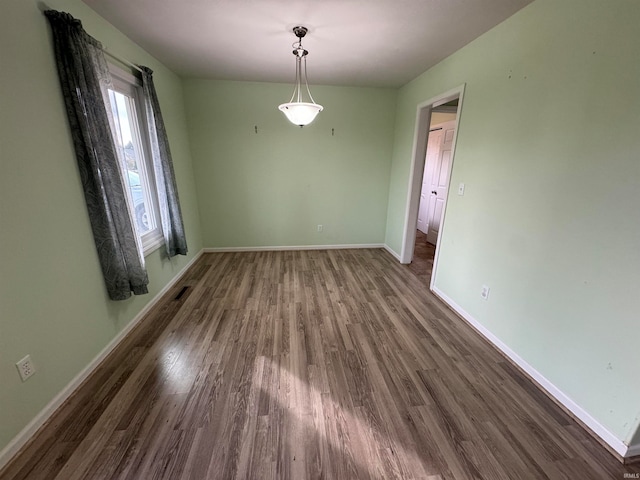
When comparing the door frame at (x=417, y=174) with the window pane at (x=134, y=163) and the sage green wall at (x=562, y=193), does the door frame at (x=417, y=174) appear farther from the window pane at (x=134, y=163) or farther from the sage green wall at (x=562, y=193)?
the window pane at (x=134, y=163)

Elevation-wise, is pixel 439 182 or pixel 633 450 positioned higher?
pixel 439 182

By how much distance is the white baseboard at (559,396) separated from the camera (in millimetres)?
1316

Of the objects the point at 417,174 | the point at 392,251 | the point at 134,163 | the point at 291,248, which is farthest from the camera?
the point at 291,248

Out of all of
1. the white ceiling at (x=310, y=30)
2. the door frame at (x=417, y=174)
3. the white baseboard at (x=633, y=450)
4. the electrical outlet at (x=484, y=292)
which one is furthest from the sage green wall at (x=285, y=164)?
the white baseboard at (x=633, y=450)

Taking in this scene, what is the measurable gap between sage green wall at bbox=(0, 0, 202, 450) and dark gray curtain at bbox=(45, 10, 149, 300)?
0.15 feet

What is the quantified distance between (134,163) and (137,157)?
8 centimetres

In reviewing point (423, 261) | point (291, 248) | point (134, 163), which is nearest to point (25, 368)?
point (134, 163)

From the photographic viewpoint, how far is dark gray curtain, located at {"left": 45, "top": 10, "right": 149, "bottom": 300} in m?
1.53

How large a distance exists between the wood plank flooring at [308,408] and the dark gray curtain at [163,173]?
2.59ft

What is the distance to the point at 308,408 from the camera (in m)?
1.53

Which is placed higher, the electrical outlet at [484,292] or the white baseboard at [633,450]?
the electrical outlet at [484,292]

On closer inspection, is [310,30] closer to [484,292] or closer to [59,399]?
[484,292]

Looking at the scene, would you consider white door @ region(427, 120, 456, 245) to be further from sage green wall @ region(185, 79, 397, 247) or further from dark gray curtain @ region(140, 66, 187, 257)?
dark gray curtain @ region(140, 66, 187, 257)

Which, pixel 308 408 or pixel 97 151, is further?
pixel 97 151
